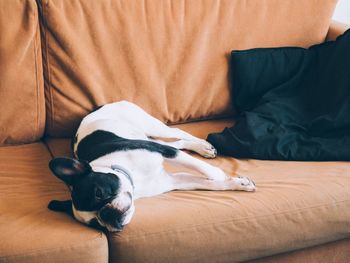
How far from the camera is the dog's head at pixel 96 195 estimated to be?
1525 millimetres

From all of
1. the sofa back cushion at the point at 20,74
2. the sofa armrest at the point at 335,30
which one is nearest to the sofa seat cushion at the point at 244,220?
the sofa back cushion at the point at 20,74

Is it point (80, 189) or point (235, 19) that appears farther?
point (235, 19)

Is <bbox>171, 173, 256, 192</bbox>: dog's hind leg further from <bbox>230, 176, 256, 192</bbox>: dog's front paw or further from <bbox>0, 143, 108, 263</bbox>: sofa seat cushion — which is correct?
<bbox>0, 143, 108, 263</bbox>: sofa seat cushion

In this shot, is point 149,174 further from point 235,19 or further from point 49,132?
point 235,19

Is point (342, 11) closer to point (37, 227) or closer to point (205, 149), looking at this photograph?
point (205, 149)

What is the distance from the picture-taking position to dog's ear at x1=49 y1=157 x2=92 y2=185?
157 centimetres

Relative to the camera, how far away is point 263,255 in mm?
1725

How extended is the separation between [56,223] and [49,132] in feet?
2.20

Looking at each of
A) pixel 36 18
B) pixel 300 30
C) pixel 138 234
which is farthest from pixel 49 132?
pixel 300 30

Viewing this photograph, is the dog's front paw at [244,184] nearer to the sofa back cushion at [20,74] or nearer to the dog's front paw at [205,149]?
the dog's front paw at [205,149]

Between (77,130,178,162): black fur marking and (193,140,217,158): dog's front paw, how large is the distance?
21cm

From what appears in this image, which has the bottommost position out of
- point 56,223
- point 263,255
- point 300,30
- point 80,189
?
point 263,255

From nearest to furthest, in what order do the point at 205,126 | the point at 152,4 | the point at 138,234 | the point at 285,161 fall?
1. the point at 138,234
2. the point at 285,161
3. the point at 152,4
4. the point at 205,126

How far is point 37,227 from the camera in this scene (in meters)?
1.54
